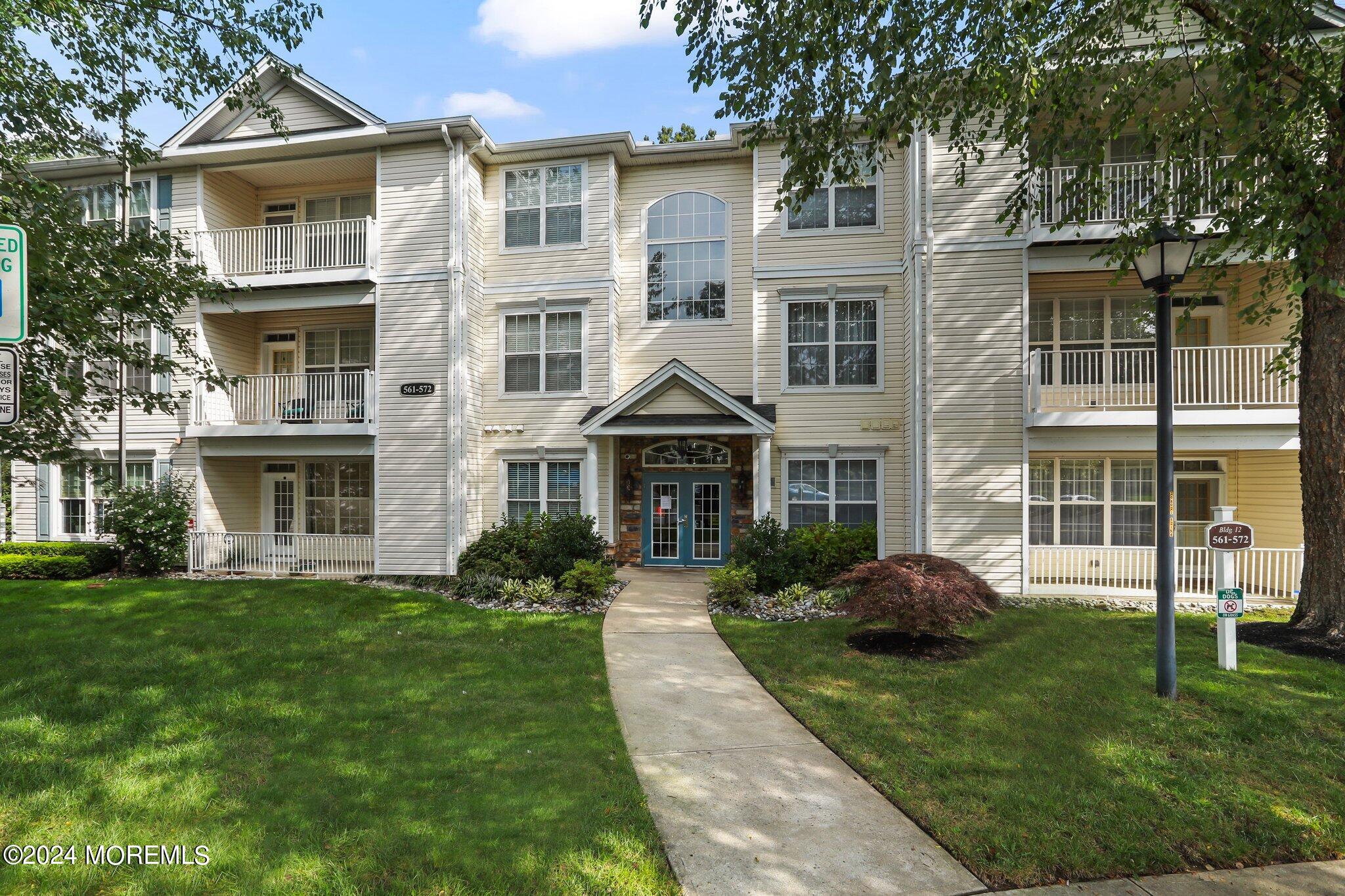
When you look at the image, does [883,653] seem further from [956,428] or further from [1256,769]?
[956,428]

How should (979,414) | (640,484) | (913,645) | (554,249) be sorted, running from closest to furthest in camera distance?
(913,645) → (979,414) → (554,249) → (640,484)

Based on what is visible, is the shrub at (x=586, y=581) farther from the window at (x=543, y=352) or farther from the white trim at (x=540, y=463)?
the window at (x=543, y=352)

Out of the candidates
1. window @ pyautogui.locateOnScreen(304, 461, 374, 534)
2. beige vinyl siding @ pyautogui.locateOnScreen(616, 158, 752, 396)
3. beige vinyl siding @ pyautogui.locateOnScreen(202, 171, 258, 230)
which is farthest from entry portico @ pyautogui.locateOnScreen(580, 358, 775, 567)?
beige vinyl siding @ pyautogui.locateOnScreen(202, 171, 258, 230)

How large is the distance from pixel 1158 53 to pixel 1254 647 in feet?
24.6

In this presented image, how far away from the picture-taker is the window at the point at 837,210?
45.5 ft

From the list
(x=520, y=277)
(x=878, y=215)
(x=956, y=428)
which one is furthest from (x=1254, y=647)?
(x=520, y=277)

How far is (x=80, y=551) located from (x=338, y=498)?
209 inches

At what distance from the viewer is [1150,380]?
12.3m

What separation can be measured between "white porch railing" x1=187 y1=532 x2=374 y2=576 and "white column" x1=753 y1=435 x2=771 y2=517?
8.69 metres

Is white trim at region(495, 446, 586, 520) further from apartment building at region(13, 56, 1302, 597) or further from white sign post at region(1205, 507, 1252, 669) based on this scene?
white sign post at region(1205, 507, 1252, 669)

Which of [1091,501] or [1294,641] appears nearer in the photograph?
[1294,641]

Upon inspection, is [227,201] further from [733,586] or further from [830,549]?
[830,549]

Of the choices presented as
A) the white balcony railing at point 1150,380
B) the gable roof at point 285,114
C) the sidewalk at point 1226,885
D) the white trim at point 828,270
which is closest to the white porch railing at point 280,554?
the gable roof at point 285,114

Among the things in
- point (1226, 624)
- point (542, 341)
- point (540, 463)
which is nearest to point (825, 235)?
point (542, 341)
